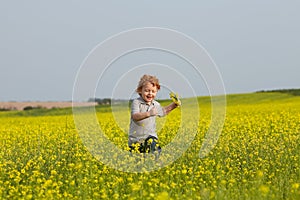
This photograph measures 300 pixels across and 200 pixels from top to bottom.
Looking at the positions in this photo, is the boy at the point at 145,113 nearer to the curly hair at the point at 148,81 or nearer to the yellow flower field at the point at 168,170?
the curly hair at the point at 148,81

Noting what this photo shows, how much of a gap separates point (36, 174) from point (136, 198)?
2.45 m

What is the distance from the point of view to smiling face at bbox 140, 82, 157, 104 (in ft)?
25.8

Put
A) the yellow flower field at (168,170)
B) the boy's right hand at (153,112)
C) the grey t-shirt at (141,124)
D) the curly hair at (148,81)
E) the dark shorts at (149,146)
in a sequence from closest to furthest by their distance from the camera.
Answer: the yellow flower field at (168,170) < the boy's right hand at (153,112) < the curly hair at (148,81) < the grey t-shirt at (141,124) < the dark shorts at (149,146)

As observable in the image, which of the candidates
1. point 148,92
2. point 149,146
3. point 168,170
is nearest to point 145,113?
point 148,92

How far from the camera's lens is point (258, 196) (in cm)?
552

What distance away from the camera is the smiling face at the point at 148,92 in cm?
788

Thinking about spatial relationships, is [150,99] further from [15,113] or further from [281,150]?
[15,113]

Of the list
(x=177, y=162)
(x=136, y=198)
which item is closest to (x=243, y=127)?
(x=177, y=162)

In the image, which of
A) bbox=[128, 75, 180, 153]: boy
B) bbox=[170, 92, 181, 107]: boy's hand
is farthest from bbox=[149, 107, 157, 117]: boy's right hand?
bbox=[170, 92, 181, 107]: boy's hand

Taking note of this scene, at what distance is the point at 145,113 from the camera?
779 centimetres

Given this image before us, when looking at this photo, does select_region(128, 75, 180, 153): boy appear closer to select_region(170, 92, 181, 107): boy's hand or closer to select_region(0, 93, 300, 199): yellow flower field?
select_region(170, 92, 181, 107): boy's hand

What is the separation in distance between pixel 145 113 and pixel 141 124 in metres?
0.46

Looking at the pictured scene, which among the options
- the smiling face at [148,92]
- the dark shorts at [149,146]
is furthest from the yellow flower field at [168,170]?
the smiling face at [148,92]

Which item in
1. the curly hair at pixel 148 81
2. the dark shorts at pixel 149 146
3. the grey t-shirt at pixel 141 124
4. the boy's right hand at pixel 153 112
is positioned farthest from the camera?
the dark shorts at pixel 149 146
